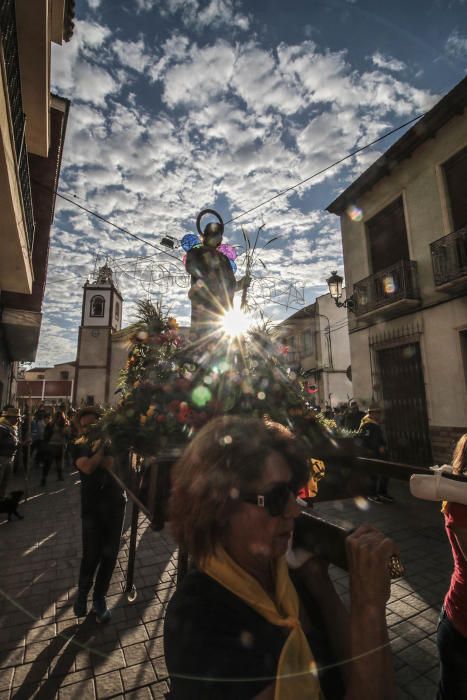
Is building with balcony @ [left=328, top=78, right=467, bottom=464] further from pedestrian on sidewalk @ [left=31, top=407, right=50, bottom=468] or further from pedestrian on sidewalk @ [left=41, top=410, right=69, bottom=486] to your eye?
pedestrian on sidewalk @ [left=31, top=407, right=50, bottom=468]

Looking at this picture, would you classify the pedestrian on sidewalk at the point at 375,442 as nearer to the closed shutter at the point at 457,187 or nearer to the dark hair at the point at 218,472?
the closed shutter at the point at 457,187

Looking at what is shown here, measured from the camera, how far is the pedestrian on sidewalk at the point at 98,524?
334 cm

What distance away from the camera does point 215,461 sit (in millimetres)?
1205

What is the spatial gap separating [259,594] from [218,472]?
1.18 feet

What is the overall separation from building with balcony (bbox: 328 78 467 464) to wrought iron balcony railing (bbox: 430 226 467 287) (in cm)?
2

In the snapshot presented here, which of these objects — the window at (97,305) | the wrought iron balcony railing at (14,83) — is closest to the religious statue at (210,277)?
the wrought iron balcony railing at (14,83)

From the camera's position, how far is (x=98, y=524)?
3.38 meters

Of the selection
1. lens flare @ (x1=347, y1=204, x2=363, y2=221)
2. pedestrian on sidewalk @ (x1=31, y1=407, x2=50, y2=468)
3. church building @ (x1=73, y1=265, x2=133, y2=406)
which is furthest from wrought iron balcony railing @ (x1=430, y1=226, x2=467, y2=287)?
church building @ (x1=73, y1=265, x2=133, y2=406)

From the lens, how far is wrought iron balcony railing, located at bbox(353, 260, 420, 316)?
9.73 metres

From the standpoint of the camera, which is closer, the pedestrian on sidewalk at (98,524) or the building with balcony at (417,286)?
the pedestrian on sidewalk at (98,524)

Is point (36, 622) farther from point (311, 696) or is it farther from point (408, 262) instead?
point (408, 262)

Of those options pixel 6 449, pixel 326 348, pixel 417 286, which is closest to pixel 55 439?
pixel 6 449

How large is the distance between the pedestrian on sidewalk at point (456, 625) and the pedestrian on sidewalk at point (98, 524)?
8.93 ft

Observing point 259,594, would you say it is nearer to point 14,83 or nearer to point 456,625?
point 456,625
